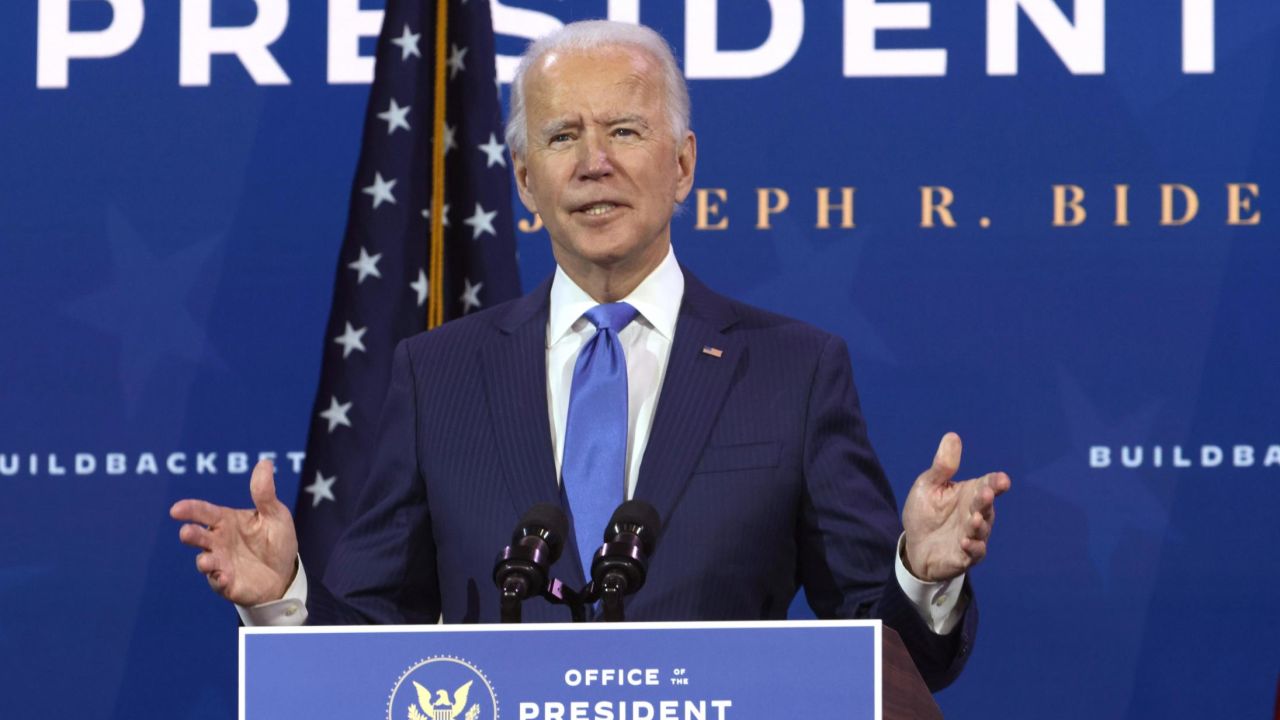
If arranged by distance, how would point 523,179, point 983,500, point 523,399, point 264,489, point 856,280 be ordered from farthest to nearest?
point 856,280 → point 523,179 → point 523,399 → point 264,489 → point 983,500

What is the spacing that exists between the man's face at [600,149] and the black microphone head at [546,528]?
0.60 meters

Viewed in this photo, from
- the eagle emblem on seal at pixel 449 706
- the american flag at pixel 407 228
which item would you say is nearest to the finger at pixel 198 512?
the eagle emblem on seal at pixel 449 706

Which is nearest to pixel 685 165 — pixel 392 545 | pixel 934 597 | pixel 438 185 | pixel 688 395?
pixel 688 395

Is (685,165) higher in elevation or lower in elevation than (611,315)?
higher

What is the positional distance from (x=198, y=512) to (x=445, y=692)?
373 mm

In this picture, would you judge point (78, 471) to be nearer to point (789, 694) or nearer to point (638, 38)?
A: point (638, 38)

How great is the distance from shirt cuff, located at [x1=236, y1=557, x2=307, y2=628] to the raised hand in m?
0.64

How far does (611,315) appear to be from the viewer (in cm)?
220

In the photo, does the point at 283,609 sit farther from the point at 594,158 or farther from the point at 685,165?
the point at 685,165

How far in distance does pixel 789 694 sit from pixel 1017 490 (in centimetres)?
212

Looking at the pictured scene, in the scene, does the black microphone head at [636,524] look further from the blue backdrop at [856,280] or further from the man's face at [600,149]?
the blue backdrop at [856,280]

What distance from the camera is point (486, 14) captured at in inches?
128

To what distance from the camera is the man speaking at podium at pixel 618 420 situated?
205 cm

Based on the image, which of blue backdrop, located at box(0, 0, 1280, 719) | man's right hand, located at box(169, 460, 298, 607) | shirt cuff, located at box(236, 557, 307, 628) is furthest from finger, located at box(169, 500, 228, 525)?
blue backdrop, located at box(0, 0, 1280, 719)
